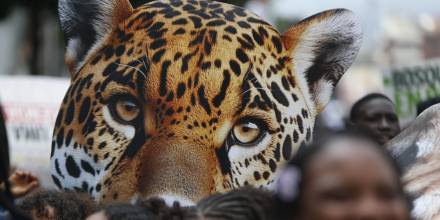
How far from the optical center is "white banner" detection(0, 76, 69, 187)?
26.3 feet

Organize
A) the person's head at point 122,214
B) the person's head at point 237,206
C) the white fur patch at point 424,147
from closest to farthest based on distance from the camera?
1. the person's head at point 237,206
2. the person's head at point 122,214
3. the white fur patch at point 424,147

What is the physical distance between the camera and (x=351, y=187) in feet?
6.65

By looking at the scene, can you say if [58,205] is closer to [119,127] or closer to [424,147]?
[119,127]

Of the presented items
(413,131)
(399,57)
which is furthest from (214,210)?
(399,57)

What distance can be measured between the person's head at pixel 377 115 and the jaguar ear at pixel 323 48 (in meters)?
1.82

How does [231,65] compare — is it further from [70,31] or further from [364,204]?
[364,204]

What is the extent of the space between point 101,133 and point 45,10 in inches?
502

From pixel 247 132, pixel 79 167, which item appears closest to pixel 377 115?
pixel 247 132

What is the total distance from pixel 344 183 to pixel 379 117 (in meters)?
3.65

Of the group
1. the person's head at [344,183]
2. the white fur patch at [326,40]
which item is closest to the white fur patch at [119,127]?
the white fur patch at [326,40]

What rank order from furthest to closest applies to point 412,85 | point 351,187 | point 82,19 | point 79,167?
point 412,85 → point 82,19 → point 79,167 → point 351,187

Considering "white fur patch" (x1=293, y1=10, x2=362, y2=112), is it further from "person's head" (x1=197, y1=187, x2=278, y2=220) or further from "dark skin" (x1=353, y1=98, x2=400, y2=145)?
"dark skin" (x1=353, y1=98, x2=400, y2=145)

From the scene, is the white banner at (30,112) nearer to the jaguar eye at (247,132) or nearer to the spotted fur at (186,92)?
the spotted fur at (186,92)

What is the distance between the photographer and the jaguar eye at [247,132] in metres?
3.39
